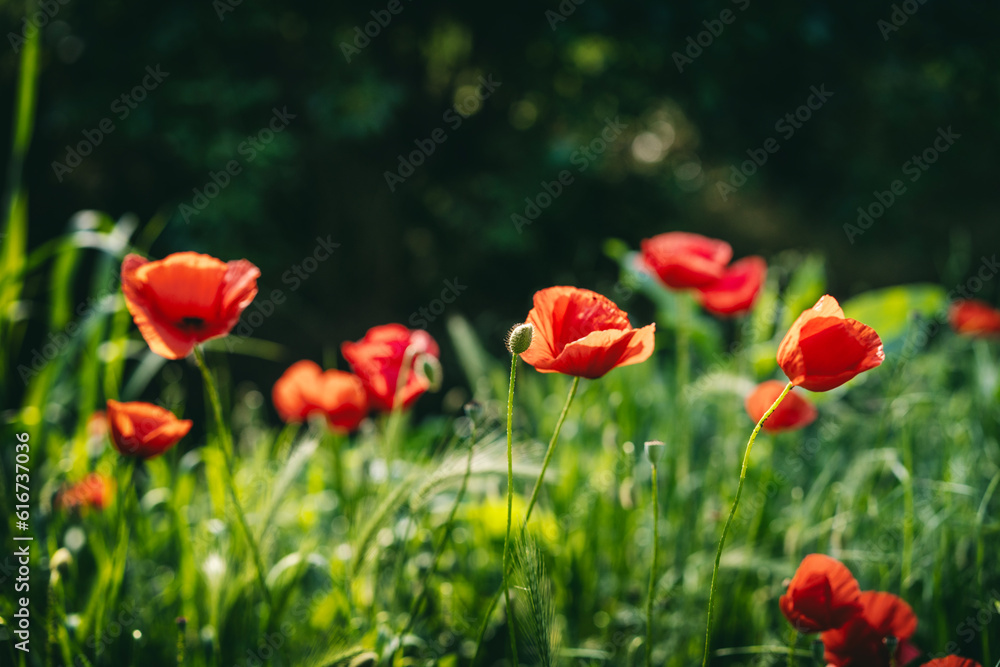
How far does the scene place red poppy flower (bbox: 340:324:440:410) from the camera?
881 mm

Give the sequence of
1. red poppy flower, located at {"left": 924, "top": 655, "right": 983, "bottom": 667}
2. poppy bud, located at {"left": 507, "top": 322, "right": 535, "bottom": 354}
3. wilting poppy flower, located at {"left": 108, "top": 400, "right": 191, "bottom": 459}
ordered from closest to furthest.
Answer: poppy bud, located at {"left": 507, "top": 322, "right": 535, "bottom": 354}
red poppy flower, located at {"left": 924, "top": 655, "right": 983, "bottom": 667}
wilting poppy flower, located at {"left": 108, "top": 400, "right": 191, "bottom": 459}

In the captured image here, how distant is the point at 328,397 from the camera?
1.05 metres

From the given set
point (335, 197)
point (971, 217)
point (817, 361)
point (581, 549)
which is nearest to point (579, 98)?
point (335, 197)

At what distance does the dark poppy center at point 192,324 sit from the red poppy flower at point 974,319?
1816 mm

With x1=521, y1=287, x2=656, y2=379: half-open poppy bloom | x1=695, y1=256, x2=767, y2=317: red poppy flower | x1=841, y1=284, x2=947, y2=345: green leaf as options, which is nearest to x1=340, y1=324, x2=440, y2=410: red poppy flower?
x1=521, y1=287, x2=656, y2=379: half-open poppy bloom

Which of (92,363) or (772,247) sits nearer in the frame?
(92,363)

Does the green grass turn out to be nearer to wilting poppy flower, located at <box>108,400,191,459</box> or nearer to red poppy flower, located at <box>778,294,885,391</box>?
wilting poppy flower, located at <box>108,400,191,459</box>

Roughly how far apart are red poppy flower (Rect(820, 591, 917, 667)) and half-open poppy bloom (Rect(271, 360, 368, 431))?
69 centimetres

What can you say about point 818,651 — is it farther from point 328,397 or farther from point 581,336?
point 328,397

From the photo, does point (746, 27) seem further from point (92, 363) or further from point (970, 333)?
point (92, 363)

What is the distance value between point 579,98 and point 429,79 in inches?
54.7

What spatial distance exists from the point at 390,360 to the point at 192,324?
25cm

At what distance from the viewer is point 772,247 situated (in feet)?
24.0

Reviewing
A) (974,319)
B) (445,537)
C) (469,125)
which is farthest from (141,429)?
(469,125)
